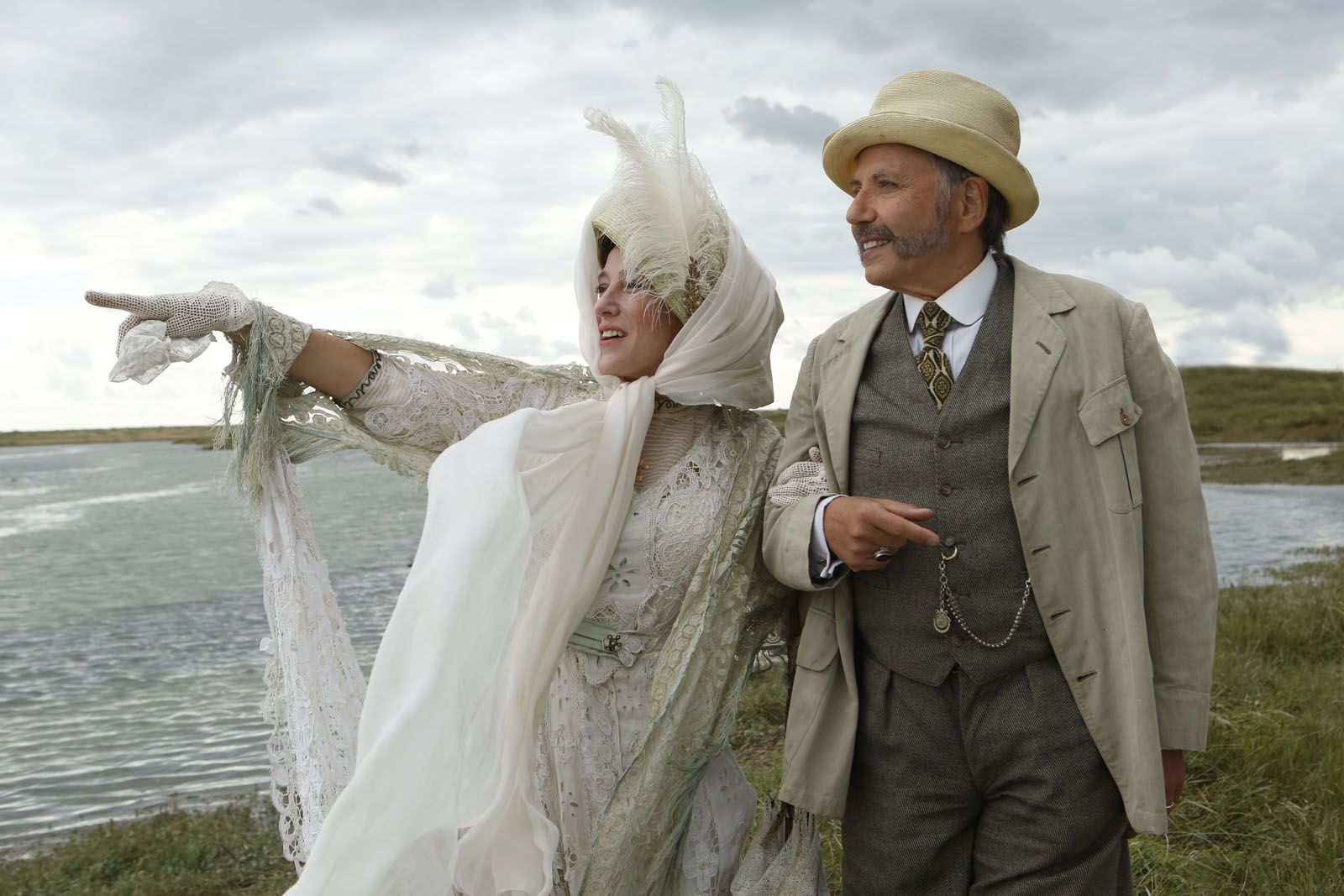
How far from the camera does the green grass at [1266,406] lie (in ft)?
82.6

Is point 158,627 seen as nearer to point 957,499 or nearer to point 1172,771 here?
point 957,499

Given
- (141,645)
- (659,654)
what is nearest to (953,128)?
(659,654)

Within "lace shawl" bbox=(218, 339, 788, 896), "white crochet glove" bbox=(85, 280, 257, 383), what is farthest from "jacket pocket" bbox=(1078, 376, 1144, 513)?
"white crochet glove" bbox=(85, 280, 257, 383)

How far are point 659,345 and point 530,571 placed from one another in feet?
2.05

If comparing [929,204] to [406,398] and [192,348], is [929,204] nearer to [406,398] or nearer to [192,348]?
[406,398]

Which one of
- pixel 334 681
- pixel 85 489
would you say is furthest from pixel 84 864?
pixel 85 489

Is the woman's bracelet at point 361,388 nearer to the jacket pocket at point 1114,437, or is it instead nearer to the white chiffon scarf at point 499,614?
the white chiffon scarf at point 499,614

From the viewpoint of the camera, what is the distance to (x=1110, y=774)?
82.9 inches

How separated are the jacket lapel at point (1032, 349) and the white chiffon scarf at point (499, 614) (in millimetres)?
641

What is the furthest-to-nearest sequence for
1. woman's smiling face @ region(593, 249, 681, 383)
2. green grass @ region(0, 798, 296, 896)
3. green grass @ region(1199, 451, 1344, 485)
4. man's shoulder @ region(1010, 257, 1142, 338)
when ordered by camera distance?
green grass @ region(1199, 451, 1344, 485) → green grass @ region(0, 798, 296, 896) → woman's smiling face @ region(593, 249, 681, 383) → man's shoulder @ region(1010, 257, 1142, 338)

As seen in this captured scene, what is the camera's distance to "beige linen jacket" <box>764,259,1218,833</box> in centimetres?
205

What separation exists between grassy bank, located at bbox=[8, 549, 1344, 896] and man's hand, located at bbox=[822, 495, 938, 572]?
6.14 ft

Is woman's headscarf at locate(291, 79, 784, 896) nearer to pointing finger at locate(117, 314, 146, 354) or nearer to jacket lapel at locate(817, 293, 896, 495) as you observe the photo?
jacket lapel at locate(817, 293, 896, 495)

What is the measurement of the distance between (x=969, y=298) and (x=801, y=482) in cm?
54
